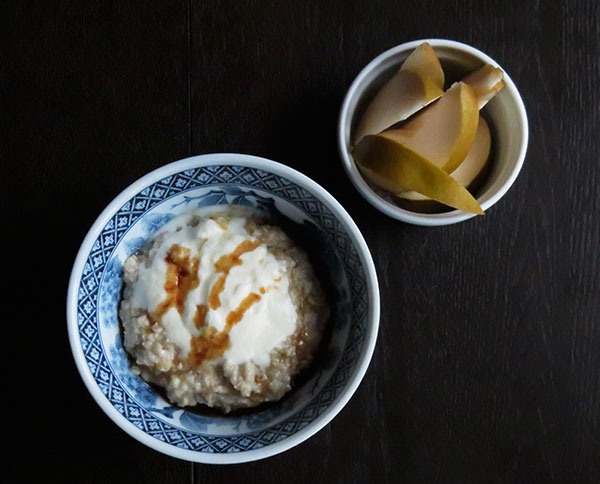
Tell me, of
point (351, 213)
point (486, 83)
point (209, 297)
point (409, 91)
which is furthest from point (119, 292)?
point (486, 83)

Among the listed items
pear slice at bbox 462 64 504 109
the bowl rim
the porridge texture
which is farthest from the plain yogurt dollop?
pear slice at bbox 462 64 504 109

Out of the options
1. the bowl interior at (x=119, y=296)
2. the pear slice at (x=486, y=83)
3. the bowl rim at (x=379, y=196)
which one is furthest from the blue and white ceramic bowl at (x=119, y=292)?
the pear slice at (x=486, y=83)

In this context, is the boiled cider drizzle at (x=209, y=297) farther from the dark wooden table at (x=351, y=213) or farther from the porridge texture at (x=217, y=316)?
the dark wooden table at (x=351, y=213)

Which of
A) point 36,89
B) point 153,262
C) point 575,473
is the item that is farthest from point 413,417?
point 36,89

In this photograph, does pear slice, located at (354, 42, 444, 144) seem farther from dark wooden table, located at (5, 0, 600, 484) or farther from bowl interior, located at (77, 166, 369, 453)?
bowl interior, located at (77, 166, 369, 453)

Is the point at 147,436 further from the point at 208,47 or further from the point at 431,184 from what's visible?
the point at 208,47

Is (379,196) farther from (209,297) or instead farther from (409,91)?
(209,297)
